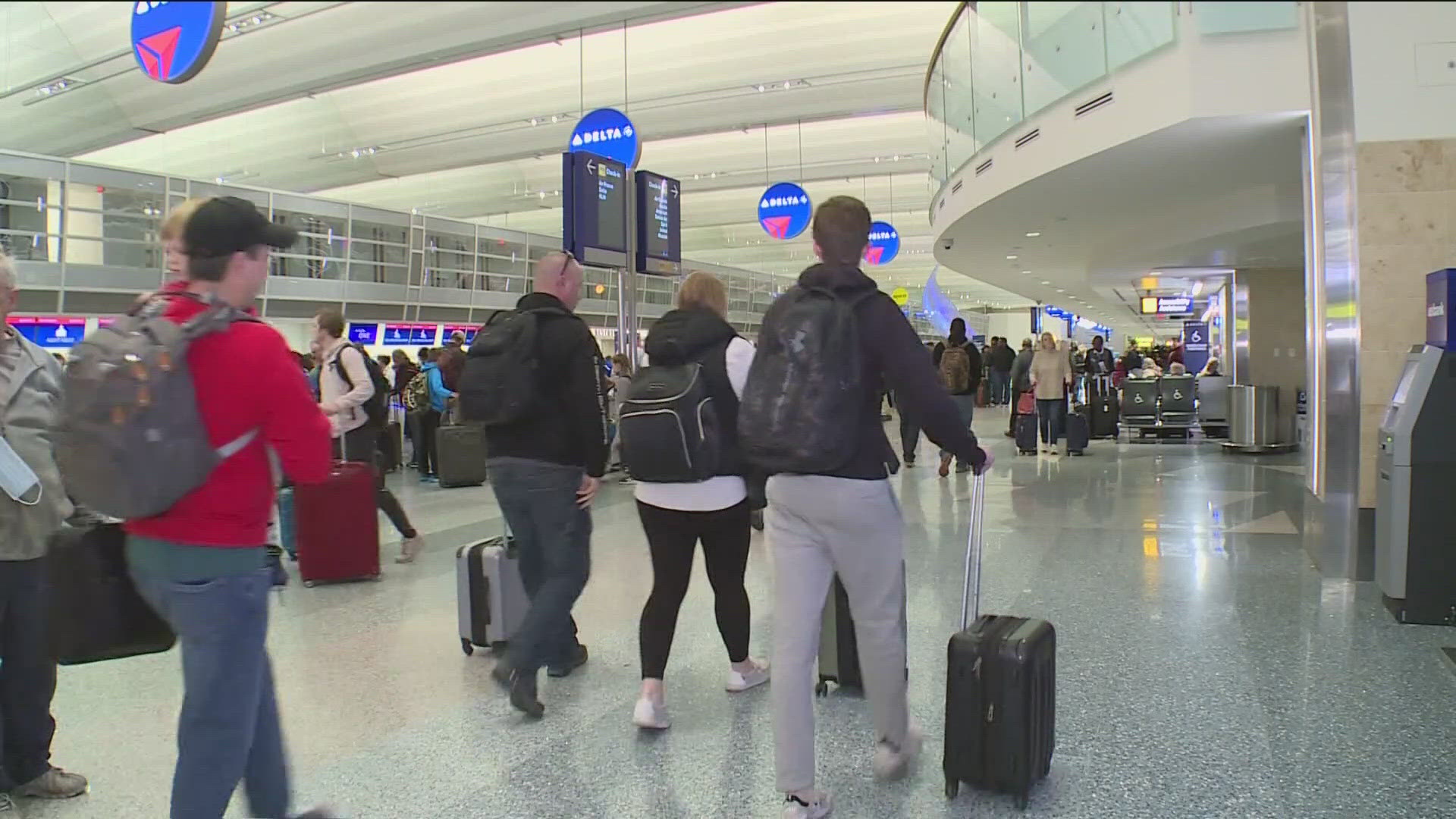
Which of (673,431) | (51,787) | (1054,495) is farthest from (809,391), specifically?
(1054,495)

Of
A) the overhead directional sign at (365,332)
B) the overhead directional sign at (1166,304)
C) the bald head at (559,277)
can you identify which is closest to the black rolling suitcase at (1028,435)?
the bald head at (559,277)

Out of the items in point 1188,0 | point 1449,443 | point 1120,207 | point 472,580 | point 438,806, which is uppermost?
point 1120,207

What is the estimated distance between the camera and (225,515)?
204cm

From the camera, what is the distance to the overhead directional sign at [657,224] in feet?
29.8

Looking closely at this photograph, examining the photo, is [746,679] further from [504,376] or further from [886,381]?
[886,381]

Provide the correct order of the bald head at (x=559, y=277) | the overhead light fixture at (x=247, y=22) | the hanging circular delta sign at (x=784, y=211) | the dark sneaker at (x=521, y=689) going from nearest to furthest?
1. the overhead light fixture at (x=247, y=22)
2. the dark sneaker at (x=521, y=689)
3. the bald head at (x=559, y=277)
4. the hanging circular delta sign at (x=784, y=211)

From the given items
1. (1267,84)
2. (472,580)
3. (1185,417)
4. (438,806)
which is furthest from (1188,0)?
(1185,417)

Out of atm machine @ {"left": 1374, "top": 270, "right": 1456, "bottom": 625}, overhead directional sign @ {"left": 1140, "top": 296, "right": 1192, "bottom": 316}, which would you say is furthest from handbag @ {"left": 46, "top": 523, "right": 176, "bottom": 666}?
overhead directional sign @ {"left": 1140, "top": 296, "right": 1192, "bottom": 316}

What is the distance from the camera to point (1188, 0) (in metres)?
1.04

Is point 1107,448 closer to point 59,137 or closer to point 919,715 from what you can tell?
point 919,715

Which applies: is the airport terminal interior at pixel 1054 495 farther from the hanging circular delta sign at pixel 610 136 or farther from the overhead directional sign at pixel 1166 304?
the overhead directional sign at pixel 1166 304

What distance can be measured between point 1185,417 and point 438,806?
14829 millimetres

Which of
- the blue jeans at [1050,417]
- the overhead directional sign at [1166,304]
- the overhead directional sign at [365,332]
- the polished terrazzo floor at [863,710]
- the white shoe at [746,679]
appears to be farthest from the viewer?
the overhead directional sign at [1166,304]

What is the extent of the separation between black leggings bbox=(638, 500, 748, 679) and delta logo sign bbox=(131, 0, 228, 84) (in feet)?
6.82
